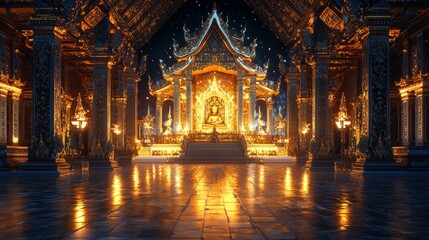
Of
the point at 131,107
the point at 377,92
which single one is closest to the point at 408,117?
the point at 377,92

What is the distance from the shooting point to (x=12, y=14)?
22.8 metres

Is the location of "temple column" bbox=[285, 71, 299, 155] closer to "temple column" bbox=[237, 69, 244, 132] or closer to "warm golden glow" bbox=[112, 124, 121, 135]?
"temple column" bbox=[237, 69, 244, 132]

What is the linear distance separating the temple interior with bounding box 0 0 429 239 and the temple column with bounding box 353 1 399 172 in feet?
0.17

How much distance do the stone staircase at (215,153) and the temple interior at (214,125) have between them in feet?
0.51

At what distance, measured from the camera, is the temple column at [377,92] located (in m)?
18.1

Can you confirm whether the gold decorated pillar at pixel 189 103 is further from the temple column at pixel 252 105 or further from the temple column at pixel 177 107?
the temple column at pixel 252 105

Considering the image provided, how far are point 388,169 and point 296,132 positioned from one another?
65.0 feet

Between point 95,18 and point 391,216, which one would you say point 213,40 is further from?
point 391,216

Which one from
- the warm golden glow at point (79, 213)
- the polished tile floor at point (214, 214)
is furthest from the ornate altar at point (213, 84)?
the warm golden glow at point (79, 213)

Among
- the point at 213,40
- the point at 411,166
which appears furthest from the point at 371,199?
the point at 213,40

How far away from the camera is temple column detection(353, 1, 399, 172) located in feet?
59.5

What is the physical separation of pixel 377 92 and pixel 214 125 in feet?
98.1

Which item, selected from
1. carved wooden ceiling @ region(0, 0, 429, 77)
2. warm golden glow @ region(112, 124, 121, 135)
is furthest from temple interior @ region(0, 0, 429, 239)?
warm golden glow @ region(112, 124, 121, 135)

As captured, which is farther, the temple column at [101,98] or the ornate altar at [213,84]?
the ornate altar at [213,84]
